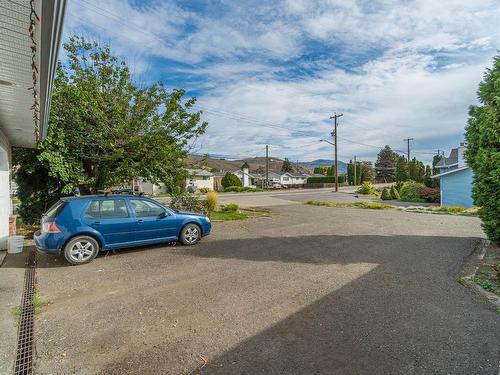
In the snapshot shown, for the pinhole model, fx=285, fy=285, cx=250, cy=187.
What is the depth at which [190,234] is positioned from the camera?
26.0 ft

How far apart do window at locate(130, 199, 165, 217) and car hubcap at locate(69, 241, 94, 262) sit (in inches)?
47.7

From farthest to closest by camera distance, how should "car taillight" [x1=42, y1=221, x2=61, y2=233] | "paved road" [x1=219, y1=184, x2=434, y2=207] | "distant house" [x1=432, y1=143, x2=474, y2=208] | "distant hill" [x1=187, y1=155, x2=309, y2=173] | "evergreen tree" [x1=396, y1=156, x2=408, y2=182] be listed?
"evergreen tree" [x1=396, y1=156, x2=408, y2=182] → "paved road" [x1=219, y1=184, x2=434, y2=207] → "distant house" [x1=432, y1=143, x2=474, y2=208] → "distant hill" [x1=187, y1=155, x2=309, y2=173] → "car taillight" [x1=42, y1=221, x2=61, y2=233]

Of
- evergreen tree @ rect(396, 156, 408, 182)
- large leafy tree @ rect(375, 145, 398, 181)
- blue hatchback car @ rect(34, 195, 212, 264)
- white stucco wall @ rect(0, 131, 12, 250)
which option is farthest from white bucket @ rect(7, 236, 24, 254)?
large leafy tree @ rect(375, 145, 398, 181)

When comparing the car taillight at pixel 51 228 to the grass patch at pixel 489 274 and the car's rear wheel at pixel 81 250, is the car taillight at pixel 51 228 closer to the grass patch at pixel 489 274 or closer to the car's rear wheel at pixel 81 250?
the car's rear wheel at pixel 81 250

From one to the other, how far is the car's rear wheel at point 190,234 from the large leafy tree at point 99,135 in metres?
3.64

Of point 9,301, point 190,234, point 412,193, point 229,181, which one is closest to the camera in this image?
point 9,301

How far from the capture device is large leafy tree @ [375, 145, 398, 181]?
76312 millimetres

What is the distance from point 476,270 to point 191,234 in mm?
6556

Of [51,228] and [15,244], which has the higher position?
[51,228]

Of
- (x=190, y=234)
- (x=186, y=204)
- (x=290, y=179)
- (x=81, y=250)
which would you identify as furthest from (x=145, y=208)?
(x=290, y=179)

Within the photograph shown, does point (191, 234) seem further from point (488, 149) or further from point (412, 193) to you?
point (412, 193)

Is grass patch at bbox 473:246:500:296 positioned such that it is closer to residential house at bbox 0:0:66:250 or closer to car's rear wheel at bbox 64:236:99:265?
residential house at bbox 0:0:66:250

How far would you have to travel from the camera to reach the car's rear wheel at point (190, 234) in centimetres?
778

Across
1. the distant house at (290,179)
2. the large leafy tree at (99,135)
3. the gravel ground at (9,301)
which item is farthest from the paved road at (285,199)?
the distant house at (290,179)
